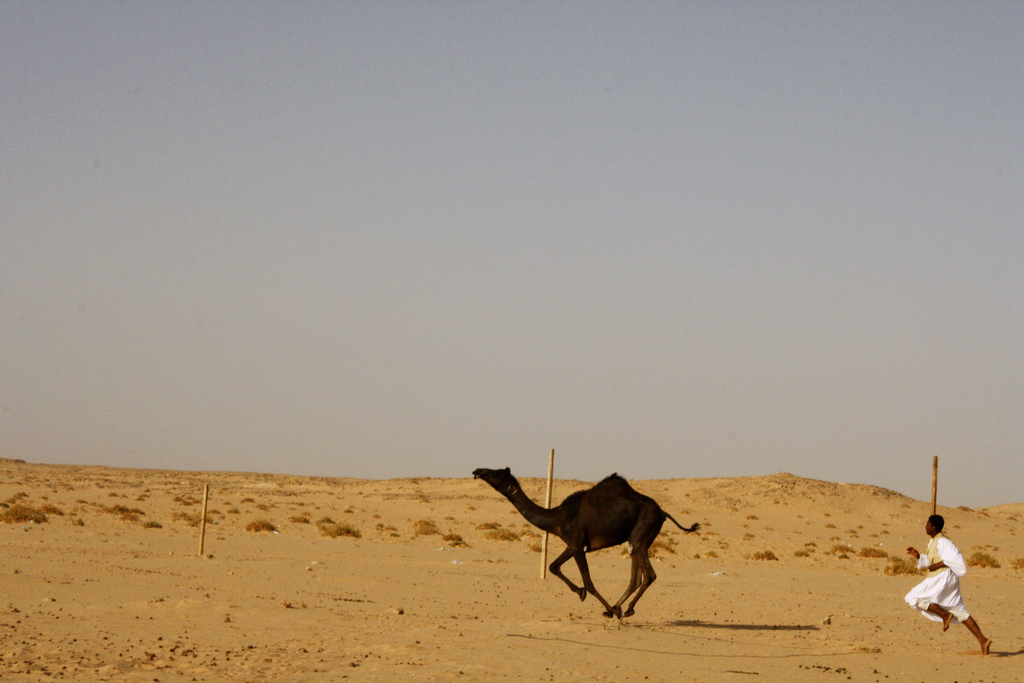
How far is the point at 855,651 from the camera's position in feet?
50.0

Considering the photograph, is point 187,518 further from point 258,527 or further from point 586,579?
point 586,579

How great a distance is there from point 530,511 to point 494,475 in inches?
37.9

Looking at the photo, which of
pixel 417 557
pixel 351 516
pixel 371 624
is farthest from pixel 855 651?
pixel 351 516

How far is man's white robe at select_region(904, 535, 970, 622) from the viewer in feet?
47.3

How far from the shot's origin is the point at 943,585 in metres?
14.4

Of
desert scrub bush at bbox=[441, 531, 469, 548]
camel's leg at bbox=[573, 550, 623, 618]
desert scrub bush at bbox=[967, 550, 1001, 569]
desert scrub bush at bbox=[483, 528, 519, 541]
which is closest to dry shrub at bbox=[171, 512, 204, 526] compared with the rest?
desert scrub bush at bbox=[441, 531, 469, 548]

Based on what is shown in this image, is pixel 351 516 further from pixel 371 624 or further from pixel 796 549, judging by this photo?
pixel 371 624

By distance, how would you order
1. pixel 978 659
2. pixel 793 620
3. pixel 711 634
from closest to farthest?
pixel 978 659 → pixel 711 634 → pixel 793 620

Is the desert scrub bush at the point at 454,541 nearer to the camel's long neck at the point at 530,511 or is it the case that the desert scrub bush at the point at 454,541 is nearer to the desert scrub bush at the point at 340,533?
the desert scrub bush at the point at 340,533

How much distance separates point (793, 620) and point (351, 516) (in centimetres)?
3470

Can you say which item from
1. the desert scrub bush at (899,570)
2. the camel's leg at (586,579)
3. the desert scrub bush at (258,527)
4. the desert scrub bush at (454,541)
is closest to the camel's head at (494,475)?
the camel's leg at (586,579)

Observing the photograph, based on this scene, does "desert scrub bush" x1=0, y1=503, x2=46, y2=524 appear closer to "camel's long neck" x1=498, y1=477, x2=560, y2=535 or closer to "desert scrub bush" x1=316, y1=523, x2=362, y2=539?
"desert scrub bush" x1=316, y1=523, x2=362, y2=539

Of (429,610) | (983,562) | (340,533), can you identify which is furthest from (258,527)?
(983,562)

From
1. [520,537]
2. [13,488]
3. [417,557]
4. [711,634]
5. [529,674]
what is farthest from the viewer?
[13,488]
